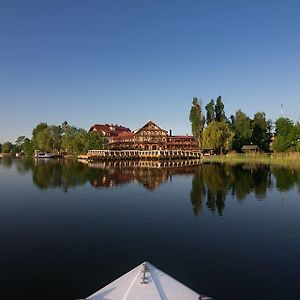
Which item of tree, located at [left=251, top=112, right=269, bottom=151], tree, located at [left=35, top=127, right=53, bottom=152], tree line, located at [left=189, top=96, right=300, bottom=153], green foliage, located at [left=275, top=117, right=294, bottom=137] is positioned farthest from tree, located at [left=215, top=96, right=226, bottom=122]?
tree, located at [left=35, top=127, right=53, bottom=152]

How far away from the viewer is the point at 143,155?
120 metres

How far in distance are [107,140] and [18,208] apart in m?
118

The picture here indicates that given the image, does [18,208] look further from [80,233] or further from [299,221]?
[299,221]

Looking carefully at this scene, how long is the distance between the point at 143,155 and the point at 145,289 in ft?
365

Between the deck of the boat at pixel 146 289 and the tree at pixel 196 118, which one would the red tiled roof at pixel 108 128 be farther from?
the deck of the boat at pixel 146 289

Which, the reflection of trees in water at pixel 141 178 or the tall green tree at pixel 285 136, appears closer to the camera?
the reflection of trees in water at pixel 141 178

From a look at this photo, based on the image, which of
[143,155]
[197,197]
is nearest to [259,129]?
[143,155]

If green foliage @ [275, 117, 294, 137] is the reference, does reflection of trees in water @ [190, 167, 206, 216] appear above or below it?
below

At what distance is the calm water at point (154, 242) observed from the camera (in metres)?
12.7

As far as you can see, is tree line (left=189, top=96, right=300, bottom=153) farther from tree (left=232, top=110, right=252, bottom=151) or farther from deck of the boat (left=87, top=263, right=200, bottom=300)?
deck of the boat (left=87, top=263, right=200, bottom=300)

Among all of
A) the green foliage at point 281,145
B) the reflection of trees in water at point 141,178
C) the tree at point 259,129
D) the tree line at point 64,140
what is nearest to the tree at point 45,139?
the tree line at point 64,140

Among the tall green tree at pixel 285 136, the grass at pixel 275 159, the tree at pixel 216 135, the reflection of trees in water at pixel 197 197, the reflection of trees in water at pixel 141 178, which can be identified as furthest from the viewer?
the tree at pixel 216 135

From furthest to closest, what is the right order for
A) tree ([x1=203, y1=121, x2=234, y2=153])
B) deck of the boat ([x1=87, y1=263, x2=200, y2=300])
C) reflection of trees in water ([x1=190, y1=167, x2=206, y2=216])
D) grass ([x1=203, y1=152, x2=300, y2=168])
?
tree ([x1=203, y1=121, x2=234, y2=153]) < grass ([x1=203, y1=152, x2=300, y2=168]) < reflection of trees in water ([x1=190, y1=167, x2=206, y2=216]) < deck of the boat ([x1=87, y1=263, x2=200, y2=300])

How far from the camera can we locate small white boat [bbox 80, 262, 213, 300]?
8.36 meters
